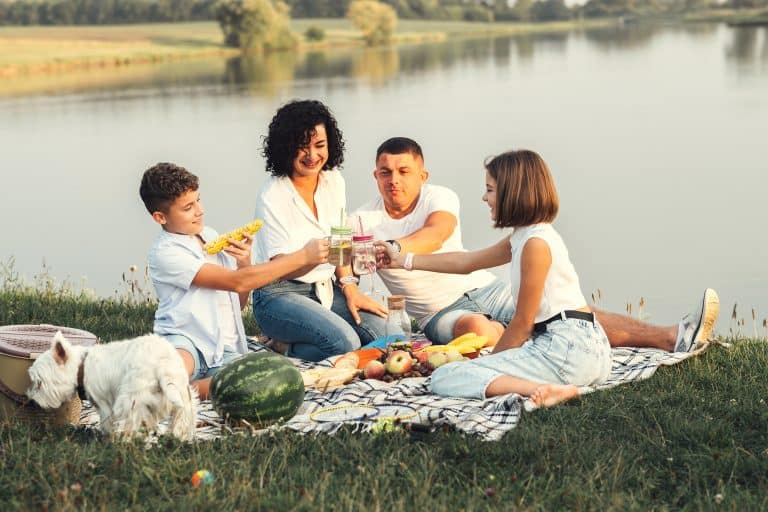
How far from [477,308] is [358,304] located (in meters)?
0.95

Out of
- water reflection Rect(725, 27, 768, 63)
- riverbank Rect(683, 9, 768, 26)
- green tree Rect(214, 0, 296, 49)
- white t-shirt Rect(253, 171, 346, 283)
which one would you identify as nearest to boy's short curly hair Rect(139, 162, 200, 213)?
white t-shirt Rect(253, 171, 346, 283)

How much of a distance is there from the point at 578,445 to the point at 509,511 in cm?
98

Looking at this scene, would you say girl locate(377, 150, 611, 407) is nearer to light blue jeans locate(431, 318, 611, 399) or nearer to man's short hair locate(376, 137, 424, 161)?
light blue jeans locate(431, 318, 611, 399)

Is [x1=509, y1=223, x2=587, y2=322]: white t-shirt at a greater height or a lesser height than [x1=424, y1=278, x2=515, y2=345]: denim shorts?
greater

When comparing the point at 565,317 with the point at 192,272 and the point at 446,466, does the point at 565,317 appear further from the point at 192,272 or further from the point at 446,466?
the point at 192,272

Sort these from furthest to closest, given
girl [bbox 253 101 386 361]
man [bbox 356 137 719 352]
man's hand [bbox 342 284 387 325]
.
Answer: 1. man's hand [bbox 342 284 387 325]
2. girl [bbox 253 101 386 361]
3. man [bbox 356 137 719 352]

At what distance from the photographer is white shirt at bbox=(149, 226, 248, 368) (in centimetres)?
686

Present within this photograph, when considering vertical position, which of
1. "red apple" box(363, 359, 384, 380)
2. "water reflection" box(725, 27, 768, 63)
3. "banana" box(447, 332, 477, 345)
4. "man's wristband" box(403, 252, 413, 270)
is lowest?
"water reflection" box(725, 27, 768, 63)

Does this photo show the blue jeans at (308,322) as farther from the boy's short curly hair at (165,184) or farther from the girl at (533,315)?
the boy's short curly hair at (165,184)

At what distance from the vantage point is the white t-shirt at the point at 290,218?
8.00m

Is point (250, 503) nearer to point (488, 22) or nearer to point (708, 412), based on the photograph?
point (708, 412)

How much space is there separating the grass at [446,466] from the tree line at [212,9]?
64.6 m

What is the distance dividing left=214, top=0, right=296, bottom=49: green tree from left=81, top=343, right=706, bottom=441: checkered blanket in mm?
62237

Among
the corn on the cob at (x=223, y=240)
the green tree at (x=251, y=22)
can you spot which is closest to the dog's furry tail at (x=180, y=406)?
the corn on the cob at (x=223, y=240)
